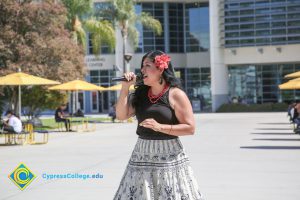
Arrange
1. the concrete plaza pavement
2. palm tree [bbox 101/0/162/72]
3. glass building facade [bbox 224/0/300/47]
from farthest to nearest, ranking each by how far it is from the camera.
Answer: glass building facade [bbox 224/0/300/47], palm tree [bbox 101/0/162/72], the concrete plaza pavement

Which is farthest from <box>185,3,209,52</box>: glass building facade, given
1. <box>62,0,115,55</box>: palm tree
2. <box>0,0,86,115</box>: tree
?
<box>0,0,86,115</box>: tree

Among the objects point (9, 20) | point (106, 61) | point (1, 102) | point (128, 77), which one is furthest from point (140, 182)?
point (106, 61)

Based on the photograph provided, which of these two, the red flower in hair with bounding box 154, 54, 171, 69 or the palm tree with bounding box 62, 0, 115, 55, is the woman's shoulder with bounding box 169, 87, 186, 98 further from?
the palm tree with bounding box 62, 0, 115, 55

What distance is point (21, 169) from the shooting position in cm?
1200

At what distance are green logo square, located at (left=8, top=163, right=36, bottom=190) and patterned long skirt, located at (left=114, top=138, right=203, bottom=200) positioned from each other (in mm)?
4998

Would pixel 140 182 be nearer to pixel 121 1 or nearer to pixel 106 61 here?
pixel 121 1

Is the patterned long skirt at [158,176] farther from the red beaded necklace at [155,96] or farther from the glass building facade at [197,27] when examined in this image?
the glass building facade at [197,27]

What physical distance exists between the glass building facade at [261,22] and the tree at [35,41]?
23.8 m

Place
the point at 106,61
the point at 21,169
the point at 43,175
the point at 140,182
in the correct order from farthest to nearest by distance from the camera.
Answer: the point at 106,61
the point at 21,169
the point at 43,175
the point at 140,182

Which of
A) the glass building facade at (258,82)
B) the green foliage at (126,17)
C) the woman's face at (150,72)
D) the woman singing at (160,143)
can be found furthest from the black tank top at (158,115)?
the glass building facade at (258,82)

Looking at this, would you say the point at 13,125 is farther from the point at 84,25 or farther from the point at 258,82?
the point at 258,82

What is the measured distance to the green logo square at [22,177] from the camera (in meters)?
9.41

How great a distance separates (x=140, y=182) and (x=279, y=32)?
44.7 meters

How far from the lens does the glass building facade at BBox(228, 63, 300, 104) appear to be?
1988 inches
